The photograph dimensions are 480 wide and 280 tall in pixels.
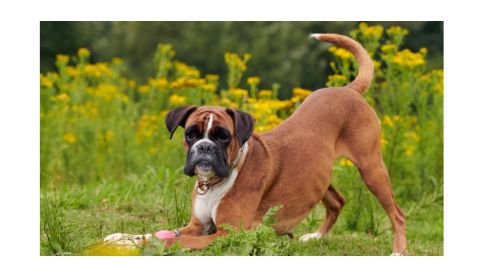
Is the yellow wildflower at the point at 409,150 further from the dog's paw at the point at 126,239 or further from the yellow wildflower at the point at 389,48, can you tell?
the dog's paw at the point at 126,239

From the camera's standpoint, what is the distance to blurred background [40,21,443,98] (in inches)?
664

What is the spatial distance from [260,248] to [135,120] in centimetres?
618

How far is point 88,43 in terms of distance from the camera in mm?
19438

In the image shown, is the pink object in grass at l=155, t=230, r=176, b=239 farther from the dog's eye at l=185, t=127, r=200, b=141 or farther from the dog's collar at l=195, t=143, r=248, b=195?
the dog's eye at l=185, t=127, r=200, b=141

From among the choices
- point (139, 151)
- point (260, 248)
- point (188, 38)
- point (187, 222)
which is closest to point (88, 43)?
point (188, 38)

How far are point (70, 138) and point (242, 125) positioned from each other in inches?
211

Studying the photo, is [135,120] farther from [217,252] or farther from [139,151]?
[217,252]

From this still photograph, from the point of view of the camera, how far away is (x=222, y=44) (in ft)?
59.7

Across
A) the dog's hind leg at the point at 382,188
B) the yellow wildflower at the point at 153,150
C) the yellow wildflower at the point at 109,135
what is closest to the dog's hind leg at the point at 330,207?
the dog's hind leg at the point at 382,188

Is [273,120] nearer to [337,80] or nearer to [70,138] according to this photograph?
[337,80]

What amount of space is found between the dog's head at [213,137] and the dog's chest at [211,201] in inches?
6.6

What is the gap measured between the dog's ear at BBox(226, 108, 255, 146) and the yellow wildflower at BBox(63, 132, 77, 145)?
206 inches

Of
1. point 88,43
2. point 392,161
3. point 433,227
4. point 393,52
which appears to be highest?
point 88,43

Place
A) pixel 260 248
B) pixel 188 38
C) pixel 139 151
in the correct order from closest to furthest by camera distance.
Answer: pixel 260 248 < pixel 139 151 < pixel 188 38
